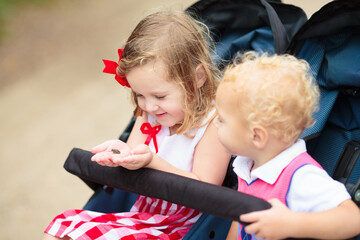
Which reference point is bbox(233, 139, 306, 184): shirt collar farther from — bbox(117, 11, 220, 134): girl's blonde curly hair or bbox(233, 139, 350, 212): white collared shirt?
bbox(117, 11, 220, 134): girl's blonde curly hair

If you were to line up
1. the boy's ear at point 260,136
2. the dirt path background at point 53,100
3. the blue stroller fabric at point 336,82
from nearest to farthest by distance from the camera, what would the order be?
the boy's ear at point 260,136 < the blue stroller fabric at point 336,82 < the dirt path background at point 53,100

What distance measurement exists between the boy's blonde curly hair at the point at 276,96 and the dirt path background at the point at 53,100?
1.12 meters

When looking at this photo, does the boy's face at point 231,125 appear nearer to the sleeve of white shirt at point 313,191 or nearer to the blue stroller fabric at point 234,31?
the sleeve of white shirt at point 313,191

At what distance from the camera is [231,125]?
96 cm

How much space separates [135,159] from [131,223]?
1.00 ft

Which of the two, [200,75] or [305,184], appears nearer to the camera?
[305,184]

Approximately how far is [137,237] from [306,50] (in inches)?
27.8

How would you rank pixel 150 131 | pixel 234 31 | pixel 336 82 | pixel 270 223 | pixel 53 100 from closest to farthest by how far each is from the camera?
pixel 270 223 → pixel 336 82 → pixel 150 131 → pixel 234 31 → pixel 53 100

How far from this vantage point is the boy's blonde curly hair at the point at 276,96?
89cm

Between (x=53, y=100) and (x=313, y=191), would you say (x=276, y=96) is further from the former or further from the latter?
(x=53, y=100)

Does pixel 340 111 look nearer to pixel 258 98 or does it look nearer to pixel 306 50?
pixel 306 50

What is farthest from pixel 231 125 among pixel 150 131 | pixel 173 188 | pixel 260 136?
pixel 150 131

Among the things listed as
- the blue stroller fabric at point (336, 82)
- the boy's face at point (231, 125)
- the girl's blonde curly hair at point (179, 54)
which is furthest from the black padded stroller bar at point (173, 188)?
the blue stroller fabric at point (336, 82)

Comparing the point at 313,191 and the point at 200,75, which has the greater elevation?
the point at 200,75
